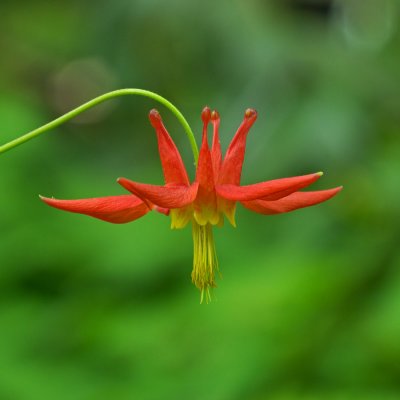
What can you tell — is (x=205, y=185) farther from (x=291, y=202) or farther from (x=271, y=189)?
(x=271, y=189)

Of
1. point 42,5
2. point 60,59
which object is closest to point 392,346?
point 60,59

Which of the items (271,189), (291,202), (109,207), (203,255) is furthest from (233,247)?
(271,189)

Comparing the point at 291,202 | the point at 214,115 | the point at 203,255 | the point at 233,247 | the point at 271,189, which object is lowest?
the point at 233,247

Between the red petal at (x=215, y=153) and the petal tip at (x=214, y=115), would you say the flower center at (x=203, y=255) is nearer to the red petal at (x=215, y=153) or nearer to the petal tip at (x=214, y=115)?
the red petal at (x=215, y=153)

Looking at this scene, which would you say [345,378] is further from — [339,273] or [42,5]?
[42,5]

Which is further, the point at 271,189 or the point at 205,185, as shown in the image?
the point at 205,185

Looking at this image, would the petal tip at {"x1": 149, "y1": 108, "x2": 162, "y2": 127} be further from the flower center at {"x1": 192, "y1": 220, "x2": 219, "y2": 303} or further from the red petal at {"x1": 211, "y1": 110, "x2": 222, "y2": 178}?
the flower center at {"x1": 192, "y1": 220, "x2": 219, "y2": 303}
